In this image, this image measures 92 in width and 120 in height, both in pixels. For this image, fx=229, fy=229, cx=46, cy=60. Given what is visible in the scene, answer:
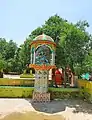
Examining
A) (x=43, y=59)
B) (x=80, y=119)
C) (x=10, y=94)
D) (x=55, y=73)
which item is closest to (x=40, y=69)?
(x=43, y=59)

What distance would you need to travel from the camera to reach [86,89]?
45.4ft

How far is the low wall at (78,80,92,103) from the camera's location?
13286 mm

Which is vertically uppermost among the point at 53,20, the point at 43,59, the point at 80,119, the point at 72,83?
the point at 53,20

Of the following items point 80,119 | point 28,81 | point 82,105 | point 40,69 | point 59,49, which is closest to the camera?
point 80,119

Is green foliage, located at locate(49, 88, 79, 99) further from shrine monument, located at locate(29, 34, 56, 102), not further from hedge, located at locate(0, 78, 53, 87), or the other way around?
hedge, located at locate(0, 78, 53, 87)

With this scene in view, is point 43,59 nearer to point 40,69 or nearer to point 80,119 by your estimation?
point 40,69

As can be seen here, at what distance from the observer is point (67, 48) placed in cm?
1428

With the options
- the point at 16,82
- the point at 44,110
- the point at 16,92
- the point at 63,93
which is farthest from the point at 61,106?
the point at 16,82

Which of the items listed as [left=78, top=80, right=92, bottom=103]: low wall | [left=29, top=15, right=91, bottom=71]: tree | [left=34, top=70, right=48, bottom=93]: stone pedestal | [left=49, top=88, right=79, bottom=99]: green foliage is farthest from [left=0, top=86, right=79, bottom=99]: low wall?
[left=29, top=15, right=91, bottom=71]: tree

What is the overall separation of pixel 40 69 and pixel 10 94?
250 centimetres

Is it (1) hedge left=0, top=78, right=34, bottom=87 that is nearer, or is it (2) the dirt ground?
(2) the dirt ground

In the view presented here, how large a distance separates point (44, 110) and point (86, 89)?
12.9ft

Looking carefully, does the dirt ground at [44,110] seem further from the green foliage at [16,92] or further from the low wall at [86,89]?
the green foliage at [16,92]

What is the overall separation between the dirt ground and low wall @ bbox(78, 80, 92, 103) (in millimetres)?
609
